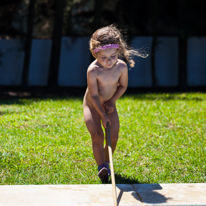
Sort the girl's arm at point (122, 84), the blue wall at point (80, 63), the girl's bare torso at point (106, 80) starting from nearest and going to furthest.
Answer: the girl's bare torso at point (106, 80), the girl's arm at point (122, 84), the blue wall at point (80, 63)

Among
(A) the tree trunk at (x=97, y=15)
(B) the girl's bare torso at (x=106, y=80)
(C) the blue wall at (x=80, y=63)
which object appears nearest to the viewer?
(B) the girl's bare torso at (x=106, y=80)

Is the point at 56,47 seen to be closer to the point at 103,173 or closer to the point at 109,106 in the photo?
the point at 109,106

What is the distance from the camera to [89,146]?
4445 mm

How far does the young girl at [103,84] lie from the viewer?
3203 millimetres

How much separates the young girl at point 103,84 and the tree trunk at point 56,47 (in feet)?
24.6

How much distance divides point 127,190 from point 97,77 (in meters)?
1.07

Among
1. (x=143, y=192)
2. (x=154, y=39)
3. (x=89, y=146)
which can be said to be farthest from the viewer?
(x=154, y=39)

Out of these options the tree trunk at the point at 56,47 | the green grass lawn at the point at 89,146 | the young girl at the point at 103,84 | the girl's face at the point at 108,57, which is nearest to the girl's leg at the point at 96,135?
the young girl at the point at 103,84

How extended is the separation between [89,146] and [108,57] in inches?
62.5

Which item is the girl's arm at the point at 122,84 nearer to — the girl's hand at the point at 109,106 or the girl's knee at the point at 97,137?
the girl's hand at the point at 109,106

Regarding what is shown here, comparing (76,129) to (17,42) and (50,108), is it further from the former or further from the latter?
(17,42)

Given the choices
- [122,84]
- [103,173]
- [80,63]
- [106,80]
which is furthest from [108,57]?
[80,63]

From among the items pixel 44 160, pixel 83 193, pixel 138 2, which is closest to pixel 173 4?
pixel 138 2

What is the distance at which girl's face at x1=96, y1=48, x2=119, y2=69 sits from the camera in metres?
3.18
